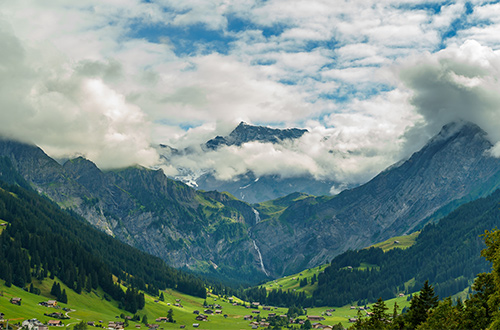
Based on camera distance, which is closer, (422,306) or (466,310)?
(466,310)

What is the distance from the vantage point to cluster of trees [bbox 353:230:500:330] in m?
71.4

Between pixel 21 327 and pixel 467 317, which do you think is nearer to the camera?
pixel 467 317

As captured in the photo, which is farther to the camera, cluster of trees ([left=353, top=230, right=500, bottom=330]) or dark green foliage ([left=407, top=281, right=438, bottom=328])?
dark green foliage ([left=407, top=281, right=438, bottom=328])

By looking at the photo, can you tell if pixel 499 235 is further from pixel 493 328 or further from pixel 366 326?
pixel 366 326

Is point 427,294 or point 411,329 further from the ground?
point 427,294

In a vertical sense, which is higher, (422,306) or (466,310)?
(466,310)

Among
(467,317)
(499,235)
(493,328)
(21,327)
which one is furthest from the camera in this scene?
(21,327)

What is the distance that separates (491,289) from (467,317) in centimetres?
738

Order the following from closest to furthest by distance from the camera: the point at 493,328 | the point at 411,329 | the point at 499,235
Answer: the point at 493,328
the point at 499,235
the point at 411,329

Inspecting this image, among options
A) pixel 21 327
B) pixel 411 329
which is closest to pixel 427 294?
pixel 411 329

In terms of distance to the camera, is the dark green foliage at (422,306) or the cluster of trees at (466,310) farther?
the dark green foliage at (422,306)

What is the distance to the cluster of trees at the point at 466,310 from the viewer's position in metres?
71.4

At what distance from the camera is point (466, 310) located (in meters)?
81.2

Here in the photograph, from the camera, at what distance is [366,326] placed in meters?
98.8
